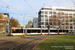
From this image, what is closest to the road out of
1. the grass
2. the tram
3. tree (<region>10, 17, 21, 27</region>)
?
the grass

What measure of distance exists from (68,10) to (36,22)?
2827cm

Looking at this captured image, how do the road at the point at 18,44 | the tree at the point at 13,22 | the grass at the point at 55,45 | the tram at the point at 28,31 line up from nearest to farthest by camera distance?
the grass at the point at 55,45
the road at the point at 18,44
the tram at the point at 28,31
the tree at the point at 13,22

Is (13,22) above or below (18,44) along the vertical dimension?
above

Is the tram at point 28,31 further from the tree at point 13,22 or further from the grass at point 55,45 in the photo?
the tree at point 13,22

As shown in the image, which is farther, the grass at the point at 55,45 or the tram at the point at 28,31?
the tram at the point at 28,31

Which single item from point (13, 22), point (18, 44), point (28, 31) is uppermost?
point (13, 22)

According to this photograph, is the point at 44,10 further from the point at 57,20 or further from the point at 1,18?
the point at 1,18

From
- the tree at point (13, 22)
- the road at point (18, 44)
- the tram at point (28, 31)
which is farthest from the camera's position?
the tree at point (13, 22)

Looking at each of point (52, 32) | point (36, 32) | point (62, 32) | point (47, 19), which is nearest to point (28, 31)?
point (36, 32)

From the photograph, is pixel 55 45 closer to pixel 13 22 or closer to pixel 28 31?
pixel 28 31

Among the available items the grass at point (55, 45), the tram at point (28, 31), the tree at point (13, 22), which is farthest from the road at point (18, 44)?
the tree at point (13, 22)

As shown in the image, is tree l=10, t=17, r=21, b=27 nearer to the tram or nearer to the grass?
the tram

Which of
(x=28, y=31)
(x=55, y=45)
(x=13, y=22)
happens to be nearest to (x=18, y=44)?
(x=55, y=45)

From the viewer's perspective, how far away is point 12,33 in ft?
128
